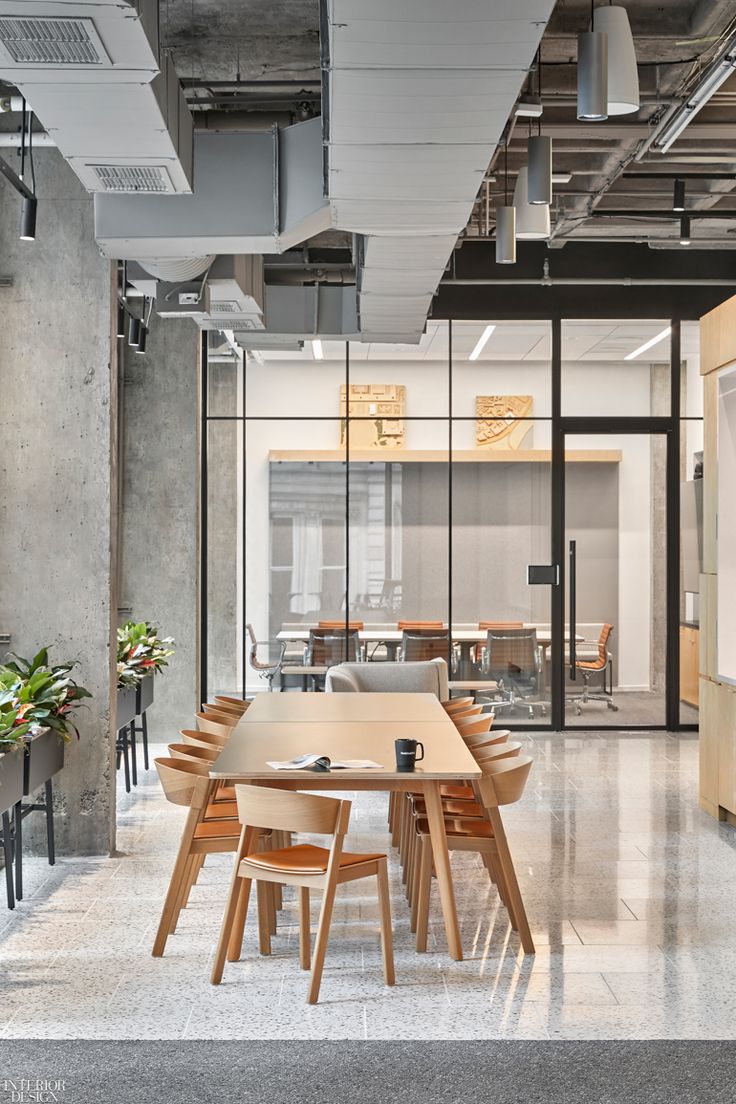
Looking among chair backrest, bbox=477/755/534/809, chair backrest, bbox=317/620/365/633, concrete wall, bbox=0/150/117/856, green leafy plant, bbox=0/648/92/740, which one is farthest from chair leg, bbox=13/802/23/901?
chair backrest, bbox=317/620/365/633

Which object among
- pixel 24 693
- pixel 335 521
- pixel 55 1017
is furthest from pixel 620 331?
pixel 55 1017

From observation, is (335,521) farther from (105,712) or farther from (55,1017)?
(55,1017)

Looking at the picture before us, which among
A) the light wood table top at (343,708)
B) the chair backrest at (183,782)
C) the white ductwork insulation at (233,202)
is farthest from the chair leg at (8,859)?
the white ductwork insulation at (233,202)

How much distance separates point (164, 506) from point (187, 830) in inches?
225

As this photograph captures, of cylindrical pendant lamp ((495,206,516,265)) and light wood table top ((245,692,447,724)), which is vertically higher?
cylindrical pendant lamp ((495,206,516,265))

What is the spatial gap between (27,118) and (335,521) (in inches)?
229

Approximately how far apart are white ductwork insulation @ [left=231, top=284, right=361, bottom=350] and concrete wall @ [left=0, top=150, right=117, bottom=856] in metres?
3.21

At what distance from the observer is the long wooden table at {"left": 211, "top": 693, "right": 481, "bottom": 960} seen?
4840mm

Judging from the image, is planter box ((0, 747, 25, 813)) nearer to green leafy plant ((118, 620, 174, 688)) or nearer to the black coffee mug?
the black coffee mug

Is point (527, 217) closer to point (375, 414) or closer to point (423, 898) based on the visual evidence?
point (423, 898)

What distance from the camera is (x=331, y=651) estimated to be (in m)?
11.6

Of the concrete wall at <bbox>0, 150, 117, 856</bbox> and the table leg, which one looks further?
the concrete wall at <bbox>0, 150, 117, 856</bbox>

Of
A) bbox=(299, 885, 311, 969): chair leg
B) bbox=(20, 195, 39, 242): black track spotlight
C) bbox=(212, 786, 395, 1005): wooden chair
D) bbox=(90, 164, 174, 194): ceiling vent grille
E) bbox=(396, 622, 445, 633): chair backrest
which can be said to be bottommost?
bbox=(299, 885, 311, 969): chair leg

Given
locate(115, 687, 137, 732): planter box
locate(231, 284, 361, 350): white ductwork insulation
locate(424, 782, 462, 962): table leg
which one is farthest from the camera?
locate(231, 284, 361, 350): white ductwork insulation
